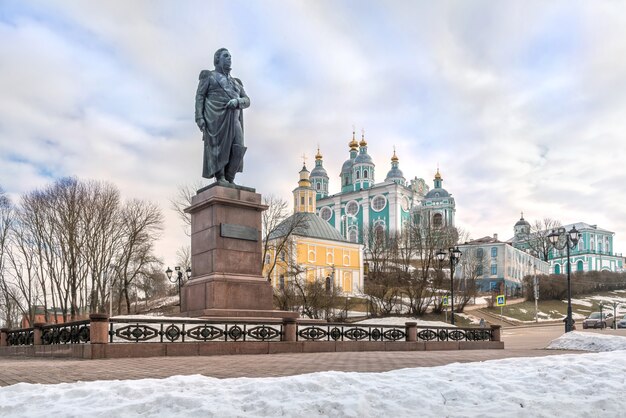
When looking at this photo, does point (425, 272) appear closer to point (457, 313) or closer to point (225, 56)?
point (457, 313)

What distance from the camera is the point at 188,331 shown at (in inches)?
469

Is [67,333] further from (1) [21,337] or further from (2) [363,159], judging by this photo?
(2) [363,159]

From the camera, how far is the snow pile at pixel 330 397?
5.12 metres

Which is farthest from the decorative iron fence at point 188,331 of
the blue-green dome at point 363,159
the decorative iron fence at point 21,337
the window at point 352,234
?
the blue-green dome at point 363,159

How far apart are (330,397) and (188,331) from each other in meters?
6.90

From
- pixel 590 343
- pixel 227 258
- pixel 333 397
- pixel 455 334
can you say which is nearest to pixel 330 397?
pixel 333 397

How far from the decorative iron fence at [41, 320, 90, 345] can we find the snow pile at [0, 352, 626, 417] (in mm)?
5704

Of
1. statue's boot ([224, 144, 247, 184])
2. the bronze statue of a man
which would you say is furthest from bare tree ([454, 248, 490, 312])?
the bronze statue of a man

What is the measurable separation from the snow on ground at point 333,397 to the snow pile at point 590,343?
976cm

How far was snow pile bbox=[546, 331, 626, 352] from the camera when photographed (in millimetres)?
15836

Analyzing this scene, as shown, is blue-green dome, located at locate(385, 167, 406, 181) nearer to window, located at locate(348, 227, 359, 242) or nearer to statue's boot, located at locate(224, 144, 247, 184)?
window, located at locate(348, 227, 359, 242)

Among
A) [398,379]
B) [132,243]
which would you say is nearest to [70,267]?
[132,243]

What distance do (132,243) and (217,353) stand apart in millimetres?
24999

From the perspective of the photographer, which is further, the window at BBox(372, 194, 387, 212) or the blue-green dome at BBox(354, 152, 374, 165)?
the blue-green dome at BBox(354, 152, 374, 165)
